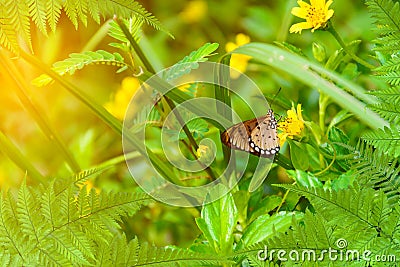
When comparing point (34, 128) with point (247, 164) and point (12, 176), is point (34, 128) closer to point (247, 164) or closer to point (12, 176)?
point (12, 176)

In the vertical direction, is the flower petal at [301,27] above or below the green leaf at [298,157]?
above

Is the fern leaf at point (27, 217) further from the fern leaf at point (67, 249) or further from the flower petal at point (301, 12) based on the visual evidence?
the flower petal at point (301, 12)

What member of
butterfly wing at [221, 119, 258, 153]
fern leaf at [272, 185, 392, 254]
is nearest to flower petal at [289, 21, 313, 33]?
butterfly wing at [221, 119, 258, 153]

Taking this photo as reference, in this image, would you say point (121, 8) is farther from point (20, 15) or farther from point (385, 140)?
point (385, 140)

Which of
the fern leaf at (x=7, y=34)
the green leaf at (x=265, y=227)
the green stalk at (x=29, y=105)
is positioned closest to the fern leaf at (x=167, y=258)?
the green leaf at (x=265, y=227)

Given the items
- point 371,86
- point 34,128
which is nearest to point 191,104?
point 371,86

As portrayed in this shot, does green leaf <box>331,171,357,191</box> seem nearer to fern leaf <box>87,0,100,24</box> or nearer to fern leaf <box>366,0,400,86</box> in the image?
fern leaf <box>366,0,400,86</box>

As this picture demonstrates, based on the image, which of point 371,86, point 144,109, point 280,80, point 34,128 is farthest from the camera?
point 34,128
